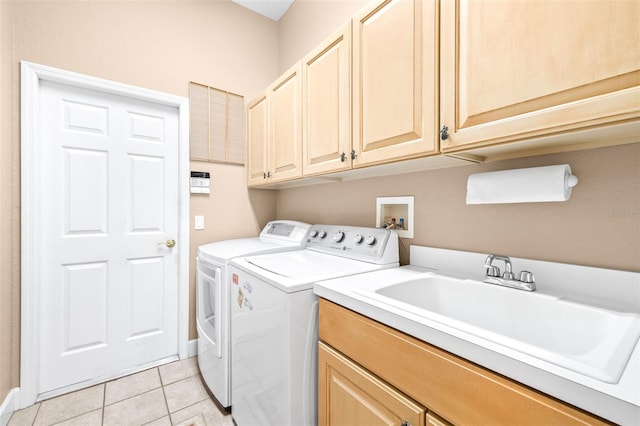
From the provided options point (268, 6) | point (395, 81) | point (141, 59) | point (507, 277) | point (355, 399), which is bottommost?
point (355, 399)

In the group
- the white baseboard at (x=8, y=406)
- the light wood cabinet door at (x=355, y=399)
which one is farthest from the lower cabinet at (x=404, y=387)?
the white baseboard at (x=8, y=406)

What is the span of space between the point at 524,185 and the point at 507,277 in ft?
1.13

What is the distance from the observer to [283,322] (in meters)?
1.08

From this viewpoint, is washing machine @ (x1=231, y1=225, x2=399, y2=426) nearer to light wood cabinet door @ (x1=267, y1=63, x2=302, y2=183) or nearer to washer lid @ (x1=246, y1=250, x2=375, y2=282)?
washer lid @ (x1=246, y1=250, x2=375, y2=282)

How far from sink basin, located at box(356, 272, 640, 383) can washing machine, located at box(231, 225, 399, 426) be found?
0.28 metres

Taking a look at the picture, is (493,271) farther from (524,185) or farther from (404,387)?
(404,387)

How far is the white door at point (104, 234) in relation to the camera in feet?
5.92

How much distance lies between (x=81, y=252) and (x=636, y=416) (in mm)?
2578

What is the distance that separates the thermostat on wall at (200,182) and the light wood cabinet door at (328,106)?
1037 mm

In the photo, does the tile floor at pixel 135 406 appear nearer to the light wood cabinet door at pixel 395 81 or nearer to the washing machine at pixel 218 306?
the washing machine at pixel 218 306

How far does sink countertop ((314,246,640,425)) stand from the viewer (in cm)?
46

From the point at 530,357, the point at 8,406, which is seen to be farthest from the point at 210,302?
the point at 530,357

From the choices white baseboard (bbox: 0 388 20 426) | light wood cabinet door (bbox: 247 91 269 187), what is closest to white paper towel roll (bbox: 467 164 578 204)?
light wood cabinet door (bbox: 247 91 269 187)

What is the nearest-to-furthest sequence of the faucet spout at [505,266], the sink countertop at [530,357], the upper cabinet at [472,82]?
the sink countertop at [530,357], the upper cabinet at [472,82], the faucet spout at [505,266]
